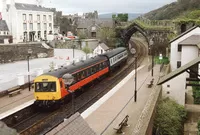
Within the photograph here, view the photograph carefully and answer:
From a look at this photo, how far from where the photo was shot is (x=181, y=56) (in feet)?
103

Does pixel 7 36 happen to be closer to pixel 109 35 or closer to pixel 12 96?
pixel 109 35

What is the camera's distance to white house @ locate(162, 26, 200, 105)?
79.6 ft

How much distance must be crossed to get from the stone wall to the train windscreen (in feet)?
68.8

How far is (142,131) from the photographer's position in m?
13.4

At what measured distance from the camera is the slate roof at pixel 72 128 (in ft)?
Result: 25.5

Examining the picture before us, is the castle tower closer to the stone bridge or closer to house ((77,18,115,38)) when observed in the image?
house ((77,18,115,38))

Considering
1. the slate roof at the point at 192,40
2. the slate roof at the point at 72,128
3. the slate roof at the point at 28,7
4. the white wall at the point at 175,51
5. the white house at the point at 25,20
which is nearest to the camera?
the slate roof at the point at 72,128

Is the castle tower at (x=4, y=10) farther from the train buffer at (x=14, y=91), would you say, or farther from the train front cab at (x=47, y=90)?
the train front cab at (x=47, y=90)

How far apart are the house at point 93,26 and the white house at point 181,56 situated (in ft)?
74.1

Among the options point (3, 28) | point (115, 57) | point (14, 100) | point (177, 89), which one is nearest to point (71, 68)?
point (14, 100)

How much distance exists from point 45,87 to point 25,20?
3511 centimetres

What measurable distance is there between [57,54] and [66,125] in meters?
40.4

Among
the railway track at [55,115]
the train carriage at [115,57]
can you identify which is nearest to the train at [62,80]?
the railway track at [55,115]

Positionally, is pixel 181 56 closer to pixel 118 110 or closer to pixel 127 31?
pixel 118 110
